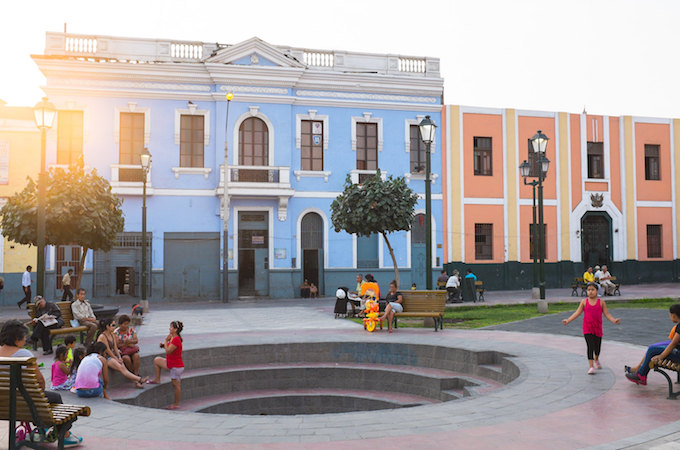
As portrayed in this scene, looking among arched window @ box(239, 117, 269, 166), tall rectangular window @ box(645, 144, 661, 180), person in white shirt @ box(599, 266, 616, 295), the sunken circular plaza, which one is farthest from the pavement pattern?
tall rectangular window @ box(645, 144, 661, 180)

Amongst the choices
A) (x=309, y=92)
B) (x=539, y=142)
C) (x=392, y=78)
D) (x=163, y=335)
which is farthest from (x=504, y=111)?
(x=163, y=335)

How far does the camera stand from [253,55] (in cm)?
2681

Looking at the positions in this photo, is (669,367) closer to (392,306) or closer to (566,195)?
(392,306)

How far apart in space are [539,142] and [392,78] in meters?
11.1

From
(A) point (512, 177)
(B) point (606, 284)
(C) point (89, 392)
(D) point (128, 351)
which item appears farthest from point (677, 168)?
(C) point (89, 392)

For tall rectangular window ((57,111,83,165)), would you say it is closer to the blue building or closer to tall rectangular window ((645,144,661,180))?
the blue building

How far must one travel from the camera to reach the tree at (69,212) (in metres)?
16.4

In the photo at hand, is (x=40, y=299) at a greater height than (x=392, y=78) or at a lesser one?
lesser

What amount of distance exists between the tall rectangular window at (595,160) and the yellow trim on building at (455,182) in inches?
311

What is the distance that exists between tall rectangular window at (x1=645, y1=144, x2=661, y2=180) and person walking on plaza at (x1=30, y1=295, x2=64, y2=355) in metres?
31.1

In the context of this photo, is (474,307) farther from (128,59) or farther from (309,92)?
(128,59)

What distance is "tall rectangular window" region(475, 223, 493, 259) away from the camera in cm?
3009

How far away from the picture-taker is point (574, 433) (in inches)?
244

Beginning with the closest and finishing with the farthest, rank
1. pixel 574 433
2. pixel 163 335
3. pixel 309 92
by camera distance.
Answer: pixel 574 433, pixel 163 335, pixel 309 92
